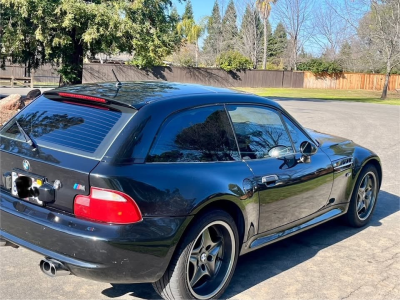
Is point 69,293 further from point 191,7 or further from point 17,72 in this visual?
point 191,7

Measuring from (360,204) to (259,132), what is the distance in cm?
204

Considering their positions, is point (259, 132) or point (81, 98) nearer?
point (81, 98)

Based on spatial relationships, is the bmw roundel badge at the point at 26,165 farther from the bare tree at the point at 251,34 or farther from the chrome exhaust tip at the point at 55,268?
the bare tree at the point at 251,34

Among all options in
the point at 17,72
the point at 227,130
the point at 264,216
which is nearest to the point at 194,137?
the point at 227,130

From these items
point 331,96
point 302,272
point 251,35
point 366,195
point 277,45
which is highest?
point 251,35

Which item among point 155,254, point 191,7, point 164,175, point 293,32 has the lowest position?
point 155,254

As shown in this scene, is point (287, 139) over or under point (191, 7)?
under

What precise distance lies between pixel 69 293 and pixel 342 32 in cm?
5601

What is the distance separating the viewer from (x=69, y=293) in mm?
3768

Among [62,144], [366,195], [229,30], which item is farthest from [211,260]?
[229,30]

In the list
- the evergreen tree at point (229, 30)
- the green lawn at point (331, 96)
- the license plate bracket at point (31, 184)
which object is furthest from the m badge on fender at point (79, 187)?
the evergreen tree at point (229, 30)

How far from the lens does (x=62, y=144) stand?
11.5ft

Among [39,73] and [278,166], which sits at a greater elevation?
[278,166]

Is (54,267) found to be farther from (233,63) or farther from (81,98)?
(233,63)
